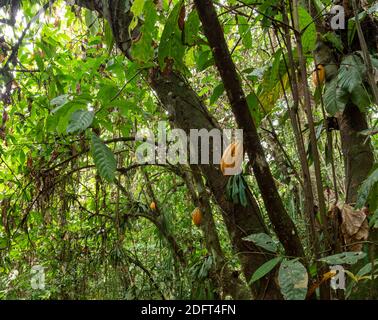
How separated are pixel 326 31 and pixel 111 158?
43.4 inches

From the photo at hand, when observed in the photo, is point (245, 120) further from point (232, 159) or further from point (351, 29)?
point (351, 29)

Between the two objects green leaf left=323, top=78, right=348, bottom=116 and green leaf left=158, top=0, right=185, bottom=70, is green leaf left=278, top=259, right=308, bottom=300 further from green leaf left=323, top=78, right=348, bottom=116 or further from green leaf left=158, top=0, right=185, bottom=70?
green leaf left=323, top=78, right=348, bottom=116

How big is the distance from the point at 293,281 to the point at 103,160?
48 cm

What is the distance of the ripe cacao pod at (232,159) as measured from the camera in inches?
44.9

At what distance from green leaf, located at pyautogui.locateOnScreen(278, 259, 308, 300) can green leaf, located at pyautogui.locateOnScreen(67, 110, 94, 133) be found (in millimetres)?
516

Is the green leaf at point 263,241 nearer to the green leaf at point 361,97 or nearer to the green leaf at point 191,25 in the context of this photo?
the green leaf at point 191,25

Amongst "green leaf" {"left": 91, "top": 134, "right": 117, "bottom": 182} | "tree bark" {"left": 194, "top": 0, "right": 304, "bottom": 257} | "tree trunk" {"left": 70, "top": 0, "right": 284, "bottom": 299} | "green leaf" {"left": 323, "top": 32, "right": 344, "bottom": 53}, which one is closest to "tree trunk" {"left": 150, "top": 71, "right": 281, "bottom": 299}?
"tree trunk" {"left": 70, "top": 0, "right": 284, "bottom": 299}

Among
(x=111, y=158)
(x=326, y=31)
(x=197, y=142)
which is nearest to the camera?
(x=111, y=158)

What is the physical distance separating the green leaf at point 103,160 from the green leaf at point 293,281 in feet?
1.38

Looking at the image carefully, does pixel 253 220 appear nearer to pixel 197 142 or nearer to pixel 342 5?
pixel 197 142

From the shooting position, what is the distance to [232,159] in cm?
118

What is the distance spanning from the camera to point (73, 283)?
2.75 m

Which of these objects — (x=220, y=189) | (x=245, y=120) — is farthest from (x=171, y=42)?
(x=220, y=189)
